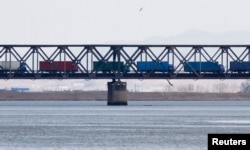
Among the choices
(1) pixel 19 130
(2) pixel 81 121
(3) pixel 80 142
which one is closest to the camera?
(3) pixel 80 142

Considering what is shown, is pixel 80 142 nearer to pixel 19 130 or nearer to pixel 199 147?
pixel 199 147

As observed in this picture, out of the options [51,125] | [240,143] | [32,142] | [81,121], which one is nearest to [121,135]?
[32,142]

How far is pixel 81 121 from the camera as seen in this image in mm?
141125

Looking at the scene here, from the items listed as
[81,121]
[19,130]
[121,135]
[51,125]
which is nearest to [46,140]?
[121,135]

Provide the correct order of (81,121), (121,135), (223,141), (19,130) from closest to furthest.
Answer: (223,141) → (121,135) → (19,130) → (81,121)

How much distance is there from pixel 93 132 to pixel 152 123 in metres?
20.6

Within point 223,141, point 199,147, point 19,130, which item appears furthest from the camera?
point 19,130

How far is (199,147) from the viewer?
307 feet

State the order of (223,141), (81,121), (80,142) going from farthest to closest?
(81,121), (80,142), (223,141)

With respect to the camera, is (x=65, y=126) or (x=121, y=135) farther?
(x=65, y=126)

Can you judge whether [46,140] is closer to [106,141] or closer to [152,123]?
[106,141]

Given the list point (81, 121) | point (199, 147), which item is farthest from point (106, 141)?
point (81, 121)

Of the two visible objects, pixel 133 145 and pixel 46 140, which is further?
pixel 46 140

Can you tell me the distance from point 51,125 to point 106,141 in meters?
28.8
